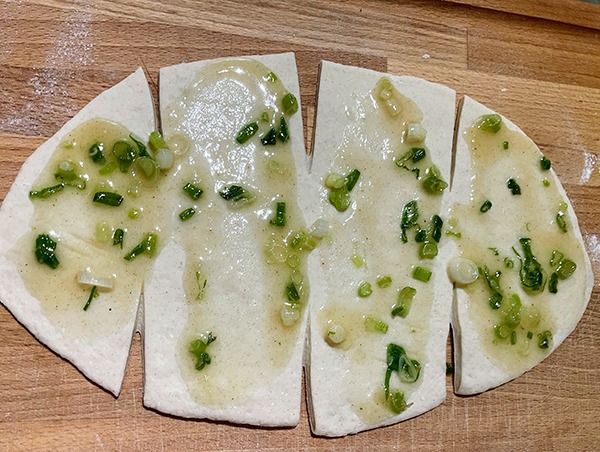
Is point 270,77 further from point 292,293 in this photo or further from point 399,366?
point 399,366

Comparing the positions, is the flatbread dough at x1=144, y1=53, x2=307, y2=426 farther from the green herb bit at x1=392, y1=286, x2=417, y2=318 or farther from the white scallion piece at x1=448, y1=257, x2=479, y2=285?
the white scallion piece at x1=448, y1=257, x2=479, y2=285

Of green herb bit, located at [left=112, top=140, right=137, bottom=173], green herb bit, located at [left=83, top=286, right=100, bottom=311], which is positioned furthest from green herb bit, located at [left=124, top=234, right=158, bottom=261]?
green herb bit, located at [left=112, top=140, right=137, bottom=173]

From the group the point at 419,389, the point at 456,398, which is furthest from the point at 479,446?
the point at 419,389

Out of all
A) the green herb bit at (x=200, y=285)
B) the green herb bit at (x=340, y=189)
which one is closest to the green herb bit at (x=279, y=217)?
the green herb bit at (x=340, y=189)

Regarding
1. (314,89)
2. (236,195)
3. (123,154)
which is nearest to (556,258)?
(314,89)

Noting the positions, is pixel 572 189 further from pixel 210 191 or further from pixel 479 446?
pixel 210 191

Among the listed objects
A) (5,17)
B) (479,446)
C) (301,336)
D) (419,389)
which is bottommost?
A: (479,446)
